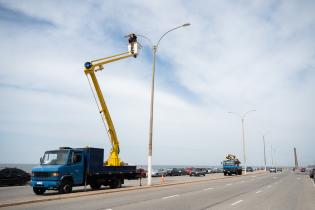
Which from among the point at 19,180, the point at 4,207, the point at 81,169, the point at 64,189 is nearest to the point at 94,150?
the point at 81,169

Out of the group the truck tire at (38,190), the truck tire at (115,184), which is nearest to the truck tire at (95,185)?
the truck tire at (115,184)

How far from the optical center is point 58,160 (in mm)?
20641

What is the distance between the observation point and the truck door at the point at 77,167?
822 inches

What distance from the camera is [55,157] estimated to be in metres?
20.8

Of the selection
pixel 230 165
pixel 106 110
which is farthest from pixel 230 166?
pixel 106 110

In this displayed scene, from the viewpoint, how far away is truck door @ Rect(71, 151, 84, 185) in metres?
20.9

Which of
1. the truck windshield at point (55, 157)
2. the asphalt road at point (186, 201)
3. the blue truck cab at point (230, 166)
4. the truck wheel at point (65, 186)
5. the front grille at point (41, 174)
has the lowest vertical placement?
the asphalt road at point (186, 201)

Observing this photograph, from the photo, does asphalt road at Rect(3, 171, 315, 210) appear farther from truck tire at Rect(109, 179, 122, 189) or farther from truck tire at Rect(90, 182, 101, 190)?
truck tire at Rect(109, 179, 122, 189)

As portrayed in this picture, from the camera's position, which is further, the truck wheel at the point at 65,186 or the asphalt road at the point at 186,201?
the truck wheel at the point at 65,186

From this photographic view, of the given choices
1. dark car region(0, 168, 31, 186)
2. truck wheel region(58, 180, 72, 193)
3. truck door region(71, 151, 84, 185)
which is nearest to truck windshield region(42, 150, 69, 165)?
truck door region(71, 151, 84, 185)

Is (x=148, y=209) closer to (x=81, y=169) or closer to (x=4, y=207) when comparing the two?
(x=4, y=207)

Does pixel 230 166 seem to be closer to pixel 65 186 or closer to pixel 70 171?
pixel 70 171

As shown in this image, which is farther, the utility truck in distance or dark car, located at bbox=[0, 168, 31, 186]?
the utility truck in distance

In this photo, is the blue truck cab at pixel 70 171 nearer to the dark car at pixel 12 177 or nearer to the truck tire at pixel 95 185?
the truck tire at pixel 95 185
